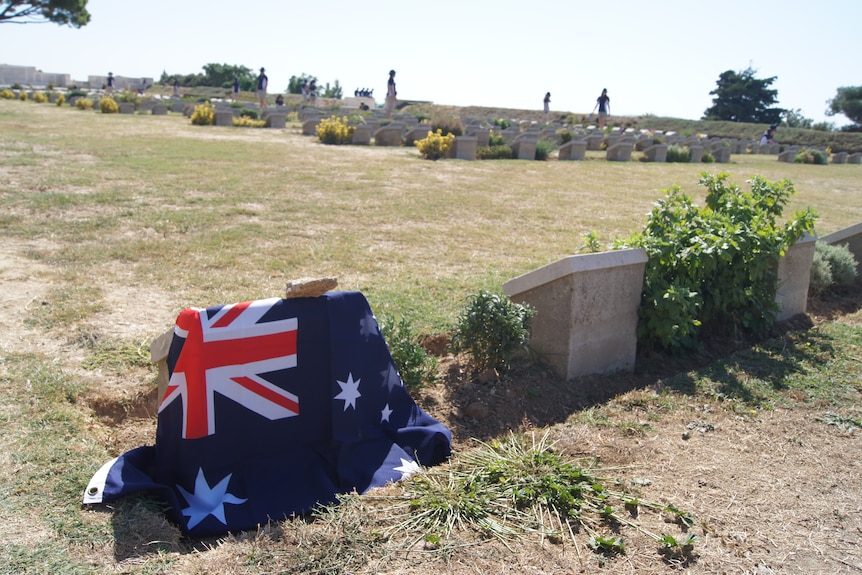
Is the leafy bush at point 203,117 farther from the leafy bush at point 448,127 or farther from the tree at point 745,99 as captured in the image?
the tree at point 745,99

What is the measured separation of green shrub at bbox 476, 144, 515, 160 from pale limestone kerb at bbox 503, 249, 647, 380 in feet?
46.0

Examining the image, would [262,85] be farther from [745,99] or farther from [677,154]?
[745,99]

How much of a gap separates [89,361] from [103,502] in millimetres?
1817

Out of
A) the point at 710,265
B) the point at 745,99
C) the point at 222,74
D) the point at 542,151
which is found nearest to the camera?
the point at 710,265

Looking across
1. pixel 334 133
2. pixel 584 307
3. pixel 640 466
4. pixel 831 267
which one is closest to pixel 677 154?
pixel 334 133

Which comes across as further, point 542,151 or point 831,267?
point 542,151

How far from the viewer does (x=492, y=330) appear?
4.68 m

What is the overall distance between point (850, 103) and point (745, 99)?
7.43m

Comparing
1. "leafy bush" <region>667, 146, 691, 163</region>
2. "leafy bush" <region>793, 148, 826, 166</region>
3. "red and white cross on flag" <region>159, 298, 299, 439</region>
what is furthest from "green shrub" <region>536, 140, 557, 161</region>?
"red and white cross on flag" <region>159, 298, 299, 439</region>

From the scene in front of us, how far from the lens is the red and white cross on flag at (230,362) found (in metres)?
3.28

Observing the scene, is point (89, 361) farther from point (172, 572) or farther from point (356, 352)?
point (172, 572)

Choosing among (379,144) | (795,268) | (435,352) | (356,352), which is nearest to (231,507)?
(356,352)

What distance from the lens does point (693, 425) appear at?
4.30 metres

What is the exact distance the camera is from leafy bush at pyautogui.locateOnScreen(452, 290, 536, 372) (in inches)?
184
